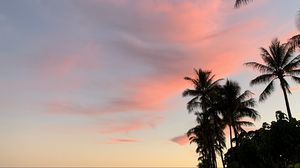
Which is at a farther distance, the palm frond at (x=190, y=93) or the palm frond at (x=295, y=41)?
the palm frond at (x=190, y=93)

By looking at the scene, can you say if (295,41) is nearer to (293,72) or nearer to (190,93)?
(293,72)

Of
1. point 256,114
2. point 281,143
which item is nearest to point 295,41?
point 281,143

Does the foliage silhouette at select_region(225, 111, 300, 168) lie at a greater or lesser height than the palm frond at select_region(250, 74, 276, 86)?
lesser

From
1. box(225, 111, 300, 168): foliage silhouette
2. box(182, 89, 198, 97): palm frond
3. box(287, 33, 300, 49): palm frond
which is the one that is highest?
box(182, 89, 198, 97): palm frond

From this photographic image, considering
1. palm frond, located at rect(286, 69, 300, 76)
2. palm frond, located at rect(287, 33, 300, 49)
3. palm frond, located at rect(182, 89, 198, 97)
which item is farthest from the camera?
palm frond, located at rect(182, 89, 198, 97)

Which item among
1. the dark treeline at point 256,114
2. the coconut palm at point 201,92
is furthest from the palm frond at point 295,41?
the coconut palm at point 201,92

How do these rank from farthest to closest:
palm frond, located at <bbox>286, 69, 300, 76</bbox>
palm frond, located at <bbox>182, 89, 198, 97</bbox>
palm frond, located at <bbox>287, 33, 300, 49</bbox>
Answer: palm frond, located at <bbox>182, 89, 198, 97</bbox> < palm frond, located at <bbox>286, 69, 300, 76</bbox> < palm frond, located at <bbox>287, 33, 300, 49</bbox>

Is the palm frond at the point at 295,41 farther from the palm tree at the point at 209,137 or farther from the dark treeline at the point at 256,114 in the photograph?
the palm tree at the point at 209,137

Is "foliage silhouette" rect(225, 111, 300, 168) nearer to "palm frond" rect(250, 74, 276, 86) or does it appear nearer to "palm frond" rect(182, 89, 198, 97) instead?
"palm frond" rect(250, 74, 276, 86)

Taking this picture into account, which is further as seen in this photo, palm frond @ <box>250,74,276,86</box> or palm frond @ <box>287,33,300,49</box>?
palm frond @ <box>250,74,276,86</box>

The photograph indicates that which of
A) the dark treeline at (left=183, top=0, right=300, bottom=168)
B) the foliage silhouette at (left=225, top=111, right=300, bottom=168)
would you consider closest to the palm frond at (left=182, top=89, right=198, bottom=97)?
the dark treeline at (left=183, top=0, right=300, bottom=168)

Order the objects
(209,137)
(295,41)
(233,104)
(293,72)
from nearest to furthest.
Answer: (295,41) → (293,72) → (233,104) → (209,137)

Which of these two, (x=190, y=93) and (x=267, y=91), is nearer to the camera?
(x=267, y=91)

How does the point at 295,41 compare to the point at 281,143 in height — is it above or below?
above
